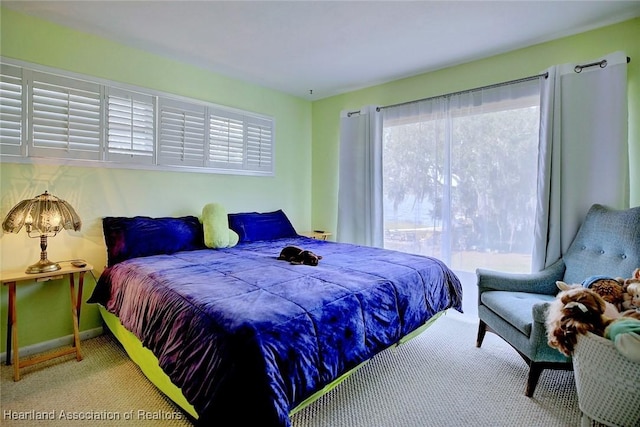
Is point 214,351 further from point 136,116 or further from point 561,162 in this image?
point 561,162

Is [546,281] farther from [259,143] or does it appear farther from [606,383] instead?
[259,143]

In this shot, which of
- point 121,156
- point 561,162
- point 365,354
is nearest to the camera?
point 365,354

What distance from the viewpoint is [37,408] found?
1701 mm

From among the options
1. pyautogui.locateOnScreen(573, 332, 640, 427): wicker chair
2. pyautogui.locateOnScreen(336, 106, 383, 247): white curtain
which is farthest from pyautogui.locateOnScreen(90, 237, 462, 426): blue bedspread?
pyautogui.locateOnScreen(336, 106, 383, 247): white curtain

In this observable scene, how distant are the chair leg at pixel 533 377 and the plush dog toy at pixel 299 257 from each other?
147 cm

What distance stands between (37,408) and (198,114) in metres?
2.61

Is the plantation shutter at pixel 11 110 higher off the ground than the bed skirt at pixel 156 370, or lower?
higher

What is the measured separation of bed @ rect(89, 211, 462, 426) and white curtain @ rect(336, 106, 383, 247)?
0.95 meters

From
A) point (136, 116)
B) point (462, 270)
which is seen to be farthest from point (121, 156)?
point (462, 270)

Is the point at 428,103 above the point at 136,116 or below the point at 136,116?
above

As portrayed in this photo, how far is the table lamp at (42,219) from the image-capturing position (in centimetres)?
204

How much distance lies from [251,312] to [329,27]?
2.21 metres

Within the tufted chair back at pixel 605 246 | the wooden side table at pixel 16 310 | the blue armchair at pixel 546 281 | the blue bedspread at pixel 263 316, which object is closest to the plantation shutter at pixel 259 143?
the blue bedspread at pixel 263 316

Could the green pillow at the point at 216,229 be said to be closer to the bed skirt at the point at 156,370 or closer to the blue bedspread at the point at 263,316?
the blue bedspread at the point at 263,316
